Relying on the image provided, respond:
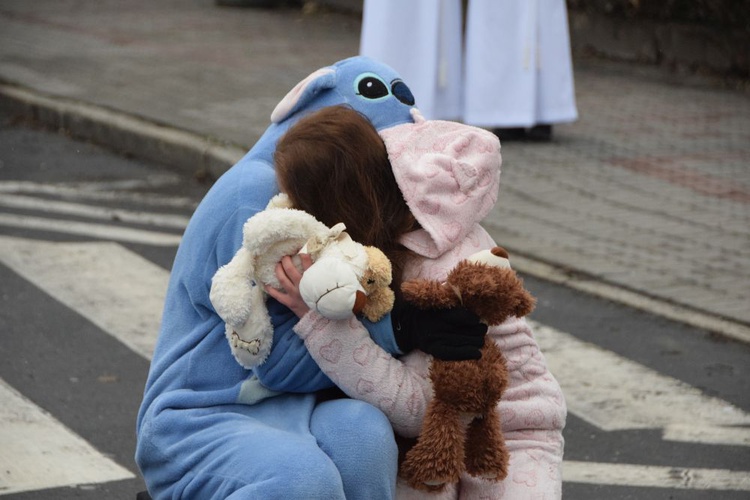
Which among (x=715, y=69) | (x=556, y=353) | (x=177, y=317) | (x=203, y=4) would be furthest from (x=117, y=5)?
(x=177, y=317)

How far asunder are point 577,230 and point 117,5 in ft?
31.8

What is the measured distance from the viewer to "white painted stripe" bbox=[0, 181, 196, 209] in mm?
7809

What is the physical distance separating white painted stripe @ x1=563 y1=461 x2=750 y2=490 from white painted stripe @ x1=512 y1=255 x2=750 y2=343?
1.43 meters

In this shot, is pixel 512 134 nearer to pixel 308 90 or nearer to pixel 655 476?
pixel 655 476

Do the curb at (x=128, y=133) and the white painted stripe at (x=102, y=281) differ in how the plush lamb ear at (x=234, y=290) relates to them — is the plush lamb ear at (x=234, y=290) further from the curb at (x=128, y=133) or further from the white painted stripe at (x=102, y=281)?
the curb at (x=128, y=133)

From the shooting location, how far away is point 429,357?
2826mm

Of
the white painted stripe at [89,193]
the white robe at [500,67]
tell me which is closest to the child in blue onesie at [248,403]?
the white painted stripe at [89,193]

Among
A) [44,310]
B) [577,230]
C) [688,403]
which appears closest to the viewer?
[688,403]

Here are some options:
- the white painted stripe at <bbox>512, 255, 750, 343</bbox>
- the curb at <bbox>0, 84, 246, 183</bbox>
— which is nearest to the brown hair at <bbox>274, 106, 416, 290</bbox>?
the white painted stripe at <bbox>512, 255, 750, 343</bbox>

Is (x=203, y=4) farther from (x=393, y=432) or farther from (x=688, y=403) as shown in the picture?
(x=393, y=432)

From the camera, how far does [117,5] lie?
Result: 15.4 meters

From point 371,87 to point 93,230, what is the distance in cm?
418

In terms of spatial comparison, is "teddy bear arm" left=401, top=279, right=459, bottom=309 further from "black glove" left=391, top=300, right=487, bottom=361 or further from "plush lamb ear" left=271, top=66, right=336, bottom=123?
"plush lamb ear" left=271, top=66, right=336, bottom=123

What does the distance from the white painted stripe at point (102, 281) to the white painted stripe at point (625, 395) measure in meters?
1.60
